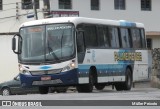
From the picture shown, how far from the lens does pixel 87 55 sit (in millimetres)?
21547

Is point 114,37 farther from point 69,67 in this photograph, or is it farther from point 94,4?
point 94,4

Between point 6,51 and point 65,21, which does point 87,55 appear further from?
point 6,51

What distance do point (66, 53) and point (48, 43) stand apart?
845 millimetres

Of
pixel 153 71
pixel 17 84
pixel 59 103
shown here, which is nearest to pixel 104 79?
pixel 17 84

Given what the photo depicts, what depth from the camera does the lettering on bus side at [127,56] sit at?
24.4 metres

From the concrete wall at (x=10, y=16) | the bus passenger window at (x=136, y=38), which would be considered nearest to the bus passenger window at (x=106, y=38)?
the bus passenger window at (x=136, y=38)

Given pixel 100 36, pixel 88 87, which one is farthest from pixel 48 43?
pixel 100 36

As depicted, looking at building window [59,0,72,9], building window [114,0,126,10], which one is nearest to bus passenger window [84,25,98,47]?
building window [59,0,72,9]

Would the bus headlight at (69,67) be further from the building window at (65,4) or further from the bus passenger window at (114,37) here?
the building window at (65,4)

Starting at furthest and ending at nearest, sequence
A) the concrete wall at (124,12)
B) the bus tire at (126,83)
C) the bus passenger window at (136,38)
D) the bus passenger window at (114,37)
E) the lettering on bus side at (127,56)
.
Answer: the concrete wall at (124,12) → the bus passenger window at (136,38) → the bus tire at (126,83) → the lettering on bus side at (127,56) → the bus passenger window at (114,37)

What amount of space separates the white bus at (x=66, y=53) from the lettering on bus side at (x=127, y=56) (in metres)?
0.44

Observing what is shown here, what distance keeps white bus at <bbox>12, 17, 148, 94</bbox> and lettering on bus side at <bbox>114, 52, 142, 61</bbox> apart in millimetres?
443

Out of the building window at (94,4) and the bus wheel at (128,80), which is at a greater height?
the building window at (94,4)

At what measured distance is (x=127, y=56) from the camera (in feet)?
83.4
